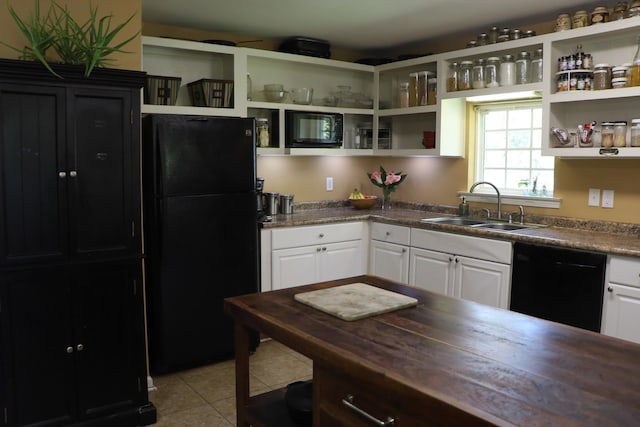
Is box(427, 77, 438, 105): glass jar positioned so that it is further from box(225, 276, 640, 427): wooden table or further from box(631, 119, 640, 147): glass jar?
box(225, 276, 640, 427): wooden table

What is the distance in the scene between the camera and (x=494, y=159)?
4395mm

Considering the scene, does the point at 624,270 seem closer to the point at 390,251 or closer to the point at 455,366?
the point at 390,251

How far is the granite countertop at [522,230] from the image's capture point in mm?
3098

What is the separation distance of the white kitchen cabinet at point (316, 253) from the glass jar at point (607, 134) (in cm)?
186

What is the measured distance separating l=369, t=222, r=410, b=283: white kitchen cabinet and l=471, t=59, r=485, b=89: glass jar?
1.19 m

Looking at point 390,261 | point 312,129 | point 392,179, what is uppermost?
point 312,129

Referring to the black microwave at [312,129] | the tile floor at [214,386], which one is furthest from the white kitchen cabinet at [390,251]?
the tile floor at [214,386]

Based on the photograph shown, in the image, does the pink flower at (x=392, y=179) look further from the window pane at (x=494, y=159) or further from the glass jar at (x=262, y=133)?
the glass jar at (x=262, y=133)

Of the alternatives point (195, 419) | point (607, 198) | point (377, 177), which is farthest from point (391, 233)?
point (195, 419)

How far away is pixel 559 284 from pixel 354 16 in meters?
2.24

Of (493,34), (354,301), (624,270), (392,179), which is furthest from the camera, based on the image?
(392,179)

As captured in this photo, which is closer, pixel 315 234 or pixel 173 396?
pixel 173 396

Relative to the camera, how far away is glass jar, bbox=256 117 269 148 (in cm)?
425

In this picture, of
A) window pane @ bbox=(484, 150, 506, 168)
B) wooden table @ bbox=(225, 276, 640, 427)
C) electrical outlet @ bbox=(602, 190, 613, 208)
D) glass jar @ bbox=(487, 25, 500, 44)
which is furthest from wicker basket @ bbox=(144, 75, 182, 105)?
electrical outlet @ bbox=(602, 190, 613, 208)
